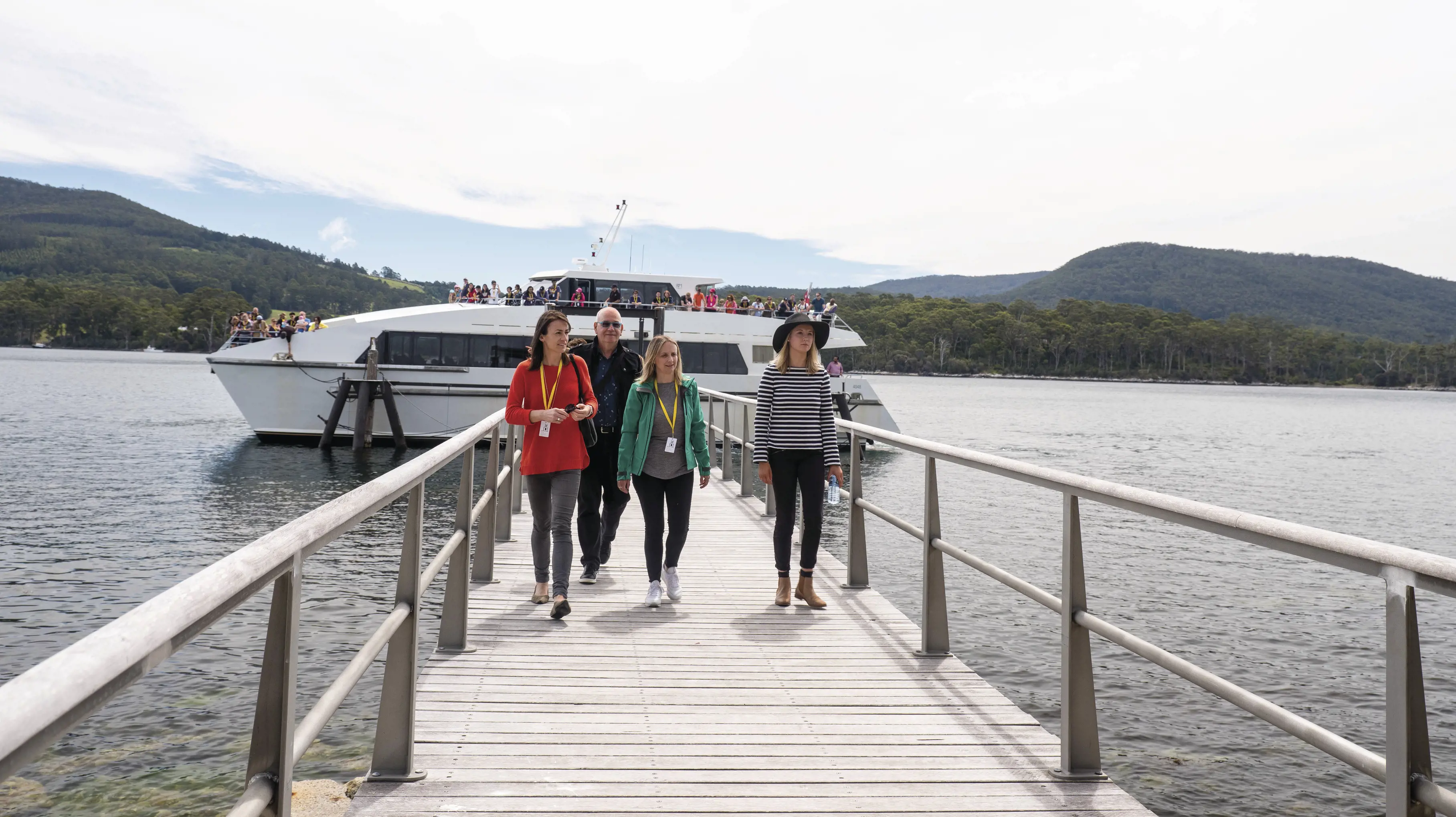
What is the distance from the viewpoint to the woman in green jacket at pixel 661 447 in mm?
5766

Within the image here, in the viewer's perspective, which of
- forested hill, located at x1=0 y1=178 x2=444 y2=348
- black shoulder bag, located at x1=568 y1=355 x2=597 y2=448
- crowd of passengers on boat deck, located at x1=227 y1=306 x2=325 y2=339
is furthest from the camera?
forested hill, located at x1=0 y1=178 x2=444 y2=348

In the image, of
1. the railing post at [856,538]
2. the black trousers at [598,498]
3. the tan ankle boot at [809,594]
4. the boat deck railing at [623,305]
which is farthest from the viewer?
the boat deck railing at [623,305]

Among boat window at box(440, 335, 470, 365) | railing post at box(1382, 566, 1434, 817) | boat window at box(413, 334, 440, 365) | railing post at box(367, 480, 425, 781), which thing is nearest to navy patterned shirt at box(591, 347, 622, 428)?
railing post at box(367, 480, 425, 781)

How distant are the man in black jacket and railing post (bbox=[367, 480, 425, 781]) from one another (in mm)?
2829

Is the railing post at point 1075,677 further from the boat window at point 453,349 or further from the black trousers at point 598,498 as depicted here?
the boat window at point 453,349

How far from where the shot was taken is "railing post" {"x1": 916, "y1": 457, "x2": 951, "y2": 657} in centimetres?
461

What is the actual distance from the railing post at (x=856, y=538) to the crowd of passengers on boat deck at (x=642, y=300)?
19.9 meters

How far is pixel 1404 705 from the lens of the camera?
1.90 meters

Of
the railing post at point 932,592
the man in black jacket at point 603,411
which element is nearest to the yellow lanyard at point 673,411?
the man in black jacket at point 603,411

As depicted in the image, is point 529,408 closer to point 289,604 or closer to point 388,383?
point 289,604

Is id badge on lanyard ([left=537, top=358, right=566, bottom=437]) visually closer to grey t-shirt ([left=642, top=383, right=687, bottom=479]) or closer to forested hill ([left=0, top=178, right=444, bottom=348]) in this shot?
grey t-shirt ([left=642, top=383, right=687, bottom=479])

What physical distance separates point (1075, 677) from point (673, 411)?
3073mm

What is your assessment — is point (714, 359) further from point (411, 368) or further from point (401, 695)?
point (401, 695)

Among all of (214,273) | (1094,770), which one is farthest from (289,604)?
(214,273)
